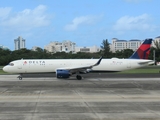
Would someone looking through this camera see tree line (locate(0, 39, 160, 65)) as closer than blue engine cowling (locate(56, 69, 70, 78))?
A: No

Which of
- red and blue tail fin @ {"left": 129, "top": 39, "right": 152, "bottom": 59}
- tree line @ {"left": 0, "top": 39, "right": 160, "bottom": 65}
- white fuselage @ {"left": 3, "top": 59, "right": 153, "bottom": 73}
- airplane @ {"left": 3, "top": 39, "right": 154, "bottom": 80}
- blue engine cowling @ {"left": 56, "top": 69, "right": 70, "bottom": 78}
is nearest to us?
blue engine cowling @ {"left": 56, "top": 69, "right": 70, "bottom": 78}

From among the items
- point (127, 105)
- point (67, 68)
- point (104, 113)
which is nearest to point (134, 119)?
point (104, 113)

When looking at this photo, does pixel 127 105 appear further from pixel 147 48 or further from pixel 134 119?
pixel 147 48

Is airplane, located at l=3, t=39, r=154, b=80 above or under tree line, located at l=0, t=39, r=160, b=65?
under

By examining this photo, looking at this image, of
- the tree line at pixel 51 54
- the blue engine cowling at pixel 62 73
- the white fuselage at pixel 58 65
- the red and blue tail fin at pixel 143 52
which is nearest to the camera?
the blue engine cowling at pixel 62 73

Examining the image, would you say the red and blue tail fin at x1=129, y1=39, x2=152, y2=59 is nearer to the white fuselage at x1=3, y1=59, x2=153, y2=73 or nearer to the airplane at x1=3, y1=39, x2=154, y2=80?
the airplane at x1=3, y1=39, x2=154, y2=80

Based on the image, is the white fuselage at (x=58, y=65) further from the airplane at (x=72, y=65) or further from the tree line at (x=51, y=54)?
the tree line at (x=51, y=54)

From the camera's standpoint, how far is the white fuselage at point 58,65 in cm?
3569

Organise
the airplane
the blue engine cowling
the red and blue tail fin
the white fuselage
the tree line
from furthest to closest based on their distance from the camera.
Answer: the tree line → the red and blue tail fin → the white fuselage → the airplane → the blue engine cowling

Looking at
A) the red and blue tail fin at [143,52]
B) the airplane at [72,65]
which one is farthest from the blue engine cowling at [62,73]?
the red and blue tail fin at [143,52]

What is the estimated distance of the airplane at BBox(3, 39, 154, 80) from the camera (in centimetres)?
3520

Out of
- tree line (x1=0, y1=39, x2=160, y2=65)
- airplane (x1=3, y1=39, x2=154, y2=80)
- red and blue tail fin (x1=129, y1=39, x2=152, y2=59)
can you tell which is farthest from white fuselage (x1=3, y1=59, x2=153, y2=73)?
tree line (x1=0, y1=39, x2=160, y2=65)

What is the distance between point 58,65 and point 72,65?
1.99 metres

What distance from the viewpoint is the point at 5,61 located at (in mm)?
84688
